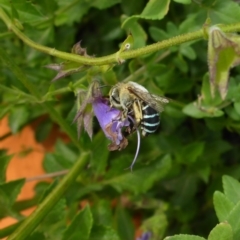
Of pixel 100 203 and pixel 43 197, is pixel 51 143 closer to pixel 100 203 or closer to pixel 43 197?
pixel 100 203

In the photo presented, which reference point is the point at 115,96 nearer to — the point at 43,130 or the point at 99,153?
the point at 99,153

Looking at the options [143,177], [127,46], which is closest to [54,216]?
[143,177]

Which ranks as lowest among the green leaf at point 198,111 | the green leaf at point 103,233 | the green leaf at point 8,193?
the green leaf at point 103,233

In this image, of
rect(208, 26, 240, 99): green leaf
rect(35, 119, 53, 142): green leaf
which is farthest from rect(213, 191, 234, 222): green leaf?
rect(35, 119, 53, 142): green leaf

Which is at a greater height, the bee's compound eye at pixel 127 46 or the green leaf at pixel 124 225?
the bee's compound eye at pixel 127 46

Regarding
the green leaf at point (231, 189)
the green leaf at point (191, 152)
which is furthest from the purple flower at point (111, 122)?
the green leaf at point (191, 152)

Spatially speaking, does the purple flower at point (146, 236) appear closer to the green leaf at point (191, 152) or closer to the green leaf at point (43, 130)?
the green leaf at point (191, 152)
